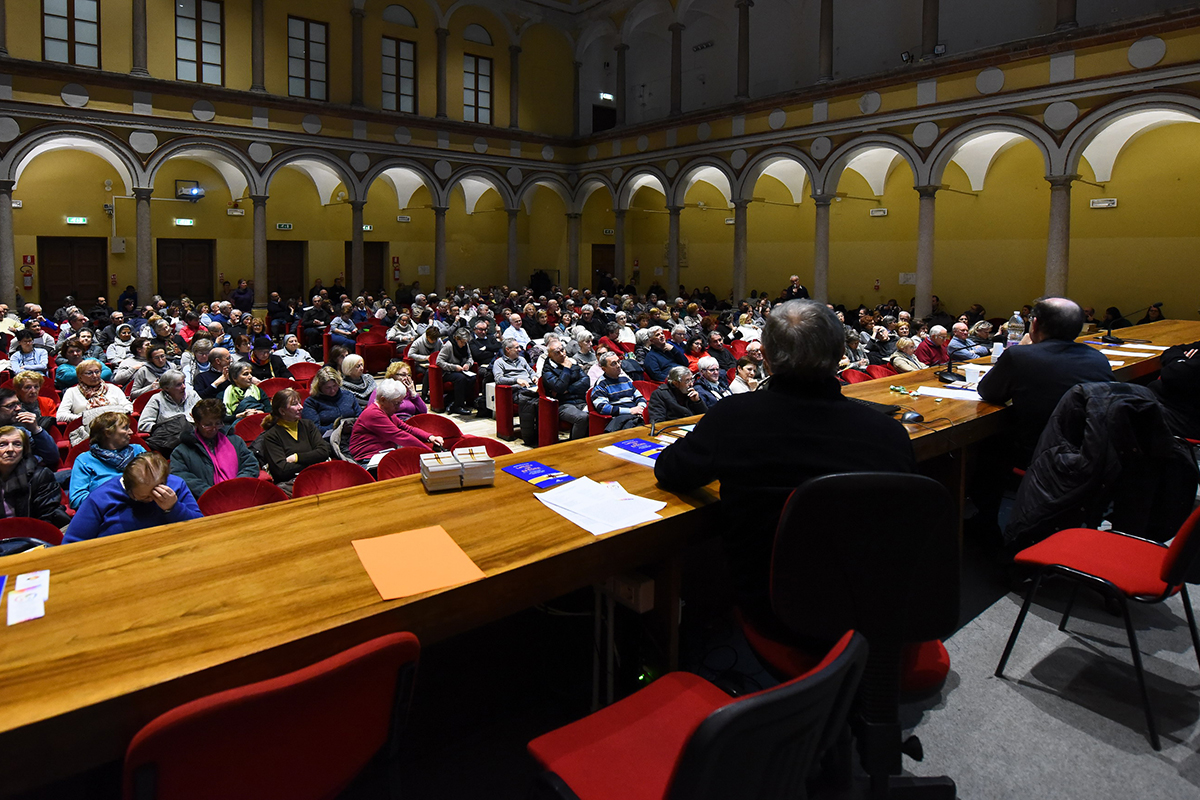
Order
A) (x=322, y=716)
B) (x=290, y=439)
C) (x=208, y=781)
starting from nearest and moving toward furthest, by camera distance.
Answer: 1. (x=208, y=781)
2. (x=322, y=716)
3. (x=290, y=439)

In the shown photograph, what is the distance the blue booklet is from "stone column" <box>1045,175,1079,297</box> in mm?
12328

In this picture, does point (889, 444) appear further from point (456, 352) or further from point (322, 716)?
point (456, 352)

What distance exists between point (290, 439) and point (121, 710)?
13.4 feet

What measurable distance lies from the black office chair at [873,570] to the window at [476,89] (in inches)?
780

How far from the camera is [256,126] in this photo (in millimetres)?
16328

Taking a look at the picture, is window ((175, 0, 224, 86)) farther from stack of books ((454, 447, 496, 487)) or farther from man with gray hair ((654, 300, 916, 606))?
man with gray hair ((654, 300, 916, 606))

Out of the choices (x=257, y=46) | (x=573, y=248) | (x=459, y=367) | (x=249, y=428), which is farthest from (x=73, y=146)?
(x=249, y=428)

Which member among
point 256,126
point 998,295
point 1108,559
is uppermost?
point 256,126

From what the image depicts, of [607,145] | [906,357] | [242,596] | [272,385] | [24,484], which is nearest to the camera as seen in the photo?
[242,596]

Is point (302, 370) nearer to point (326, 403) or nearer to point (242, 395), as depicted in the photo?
point (242, 395)

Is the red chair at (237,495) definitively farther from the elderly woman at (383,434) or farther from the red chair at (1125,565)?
the red chair at (1125,565)

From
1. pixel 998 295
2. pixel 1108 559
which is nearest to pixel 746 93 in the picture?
pixel 998 295

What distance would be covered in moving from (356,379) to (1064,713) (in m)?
5.60

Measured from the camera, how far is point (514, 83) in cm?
2006
